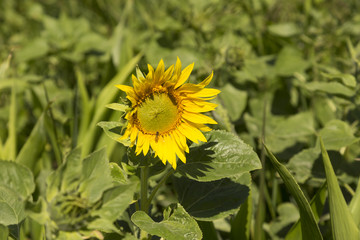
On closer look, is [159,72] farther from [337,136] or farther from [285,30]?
[285,30]

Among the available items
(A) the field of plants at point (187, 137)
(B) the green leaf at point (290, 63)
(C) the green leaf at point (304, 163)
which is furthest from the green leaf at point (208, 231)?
(B) the green leaf at point (290, 63)

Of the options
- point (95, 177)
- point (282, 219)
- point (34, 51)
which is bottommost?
point (282, 219)

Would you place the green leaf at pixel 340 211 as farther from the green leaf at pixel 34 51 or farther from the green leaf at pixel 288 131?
the green leaf at pixel 34 51

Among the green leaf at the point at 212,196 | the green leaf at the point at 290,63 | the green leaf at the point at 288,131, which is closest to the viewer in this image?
the green leaf at the point at 212,196

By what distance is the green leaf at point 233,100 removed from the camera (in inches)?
64.7

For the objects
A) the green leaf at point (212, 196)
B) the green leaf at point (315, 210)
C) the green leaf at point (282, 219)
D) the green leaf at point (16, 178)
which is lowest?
the green leaf at point (282, 219)

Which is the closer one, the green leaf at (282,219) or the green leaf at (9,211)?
the green leaf at (9,211)

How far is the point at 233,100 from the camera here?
5.61 feet

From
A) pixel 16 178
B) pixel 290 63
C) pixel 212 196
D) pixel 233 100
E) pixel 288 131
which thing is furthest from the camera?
pixel 290 63

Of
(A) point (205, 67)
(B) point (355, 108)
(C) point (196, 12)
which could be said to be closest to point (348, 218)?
(B) point (355, 108)

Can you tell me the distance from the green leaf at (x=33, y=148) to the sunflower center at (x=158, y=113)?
1.82 ft

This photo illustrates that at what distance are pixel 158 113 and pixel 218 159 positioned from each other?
0.53ft

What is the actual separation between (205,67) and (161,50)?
39 cm

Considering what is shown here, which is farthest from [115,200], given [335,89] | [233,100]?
[233,100]
